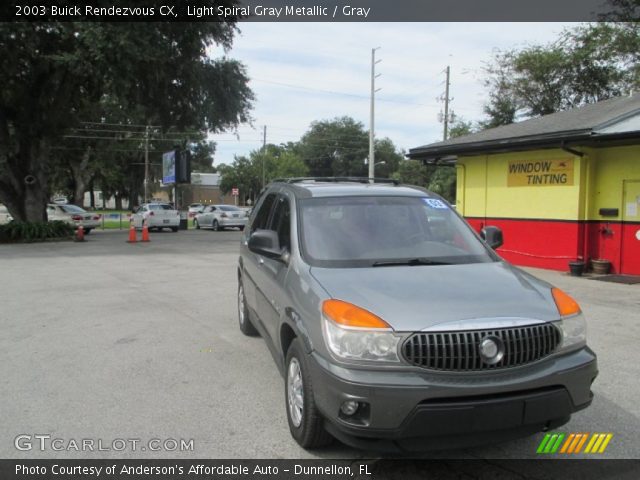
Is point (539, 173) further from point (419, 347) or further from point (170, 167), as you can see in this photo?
point (170, 167)

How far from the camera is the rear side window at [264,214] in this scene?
5.59 m

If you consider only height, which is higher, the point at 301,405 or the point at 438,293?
the point at 438,293

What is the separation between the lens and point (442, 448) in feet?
9.58

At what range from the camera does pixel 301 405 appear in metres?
3.59

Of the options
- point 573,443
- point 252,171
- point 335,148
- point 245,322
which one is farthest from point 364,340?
point 335,148

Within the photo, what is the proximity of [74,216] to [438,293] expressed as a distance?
2711cm

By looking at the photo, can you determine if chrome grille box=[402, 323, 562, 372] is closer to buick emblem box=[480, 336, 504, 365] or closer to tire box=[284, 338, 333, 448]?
buick emblem box=[480, 336, 504, 365]

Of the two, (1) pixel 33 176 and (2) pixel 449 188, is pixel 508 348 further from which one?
(2) pixel 449 188

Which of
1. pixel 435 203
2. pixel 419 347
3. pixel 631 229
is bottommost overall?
pixel 419 347

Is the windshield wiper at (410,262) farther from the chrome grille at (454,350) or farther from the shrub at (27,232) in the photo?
the shrub at (27,232)

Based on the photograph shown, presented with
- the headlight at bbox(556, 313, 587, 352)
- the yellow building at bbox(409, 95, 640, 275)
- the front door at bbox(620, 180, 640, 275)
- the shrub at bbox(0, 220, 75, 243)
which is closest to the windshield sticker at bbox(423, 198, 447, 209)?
the headlight at bbox(556, 313, 587, 352)

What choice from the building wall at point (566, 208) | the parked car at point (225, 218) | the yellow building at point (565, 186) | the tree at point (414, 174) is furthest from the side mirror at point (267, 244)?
the tree at point (414, 174)

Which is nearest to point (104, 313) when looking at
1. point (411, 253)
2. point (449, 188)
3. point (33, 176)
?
point (411, 253)

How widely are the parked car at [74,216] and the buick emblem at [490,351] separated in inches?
1045
